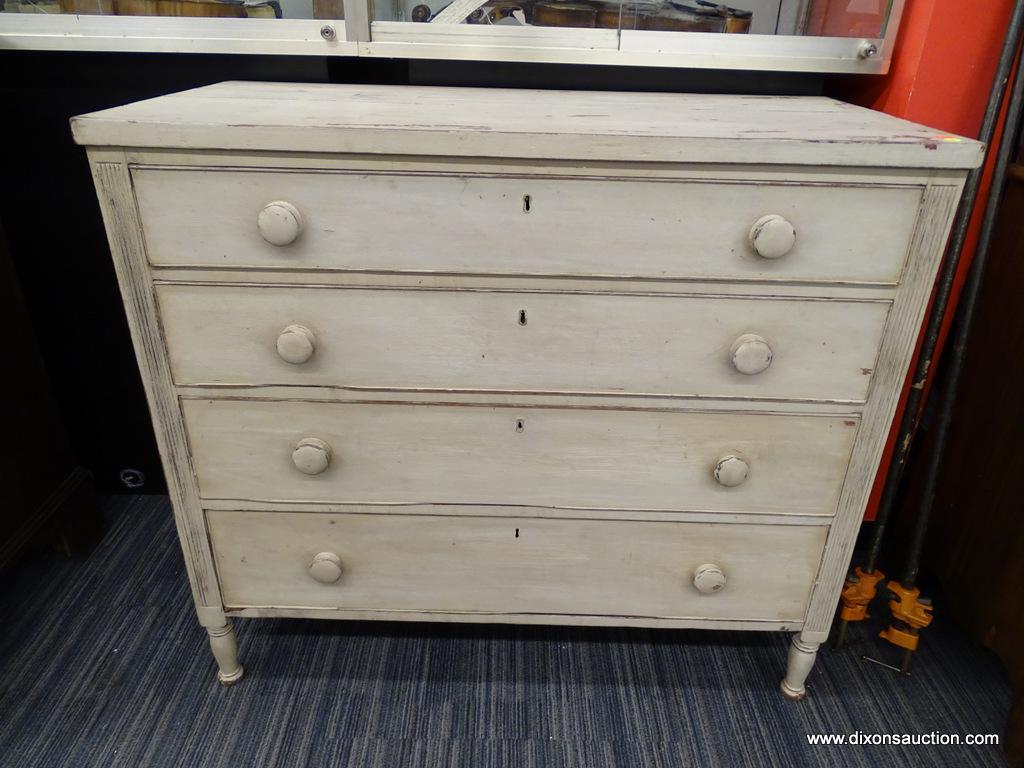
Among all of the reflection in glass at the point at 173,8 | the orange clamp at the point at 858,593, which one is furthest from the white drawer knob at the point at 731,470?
the reflection in glass at the point at 173,8

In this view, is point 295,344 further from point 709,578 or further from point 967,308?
point 967,308

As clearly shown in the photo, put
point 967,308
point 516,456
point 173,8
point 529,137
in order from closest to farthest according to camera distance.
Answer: point 529,137
point 516,456
point 967,308
point 173,8

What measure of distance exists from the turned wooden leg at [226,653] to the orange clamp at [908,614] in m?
1.26

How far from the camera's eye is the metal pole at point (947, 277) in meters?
1.08

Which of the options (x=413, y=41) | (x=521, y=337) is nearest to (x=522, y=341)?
(x=521, y=337)

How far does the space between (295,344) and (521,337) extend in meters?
0.32

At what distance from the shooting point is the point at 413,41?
1292mm

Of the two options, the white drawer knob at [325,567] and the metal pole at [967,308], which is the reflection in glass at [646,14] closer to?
the metal pole at [967,308]

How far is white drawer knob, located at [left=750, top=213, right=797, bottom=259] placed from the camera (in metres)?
0.91

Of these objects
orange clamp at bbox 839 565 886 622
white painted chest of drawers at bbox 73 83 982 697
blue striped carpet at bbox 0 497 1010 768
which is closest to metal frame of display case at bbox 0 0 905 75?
white painted chest of drawers at bbox 73 83 982 697

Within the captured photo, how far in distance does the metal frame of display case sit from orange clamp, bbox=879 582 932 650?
3.29 feet

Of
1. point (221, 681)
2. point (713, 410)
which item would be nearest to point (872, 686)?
point (713, 410)

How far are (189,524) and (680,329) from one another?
0.84 metres

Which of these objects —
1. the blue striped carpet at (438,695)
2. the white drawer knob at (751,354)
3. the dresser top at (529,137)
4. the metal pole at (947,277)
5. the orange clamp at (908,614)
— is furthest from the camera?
the orange clamp at (908,614)
